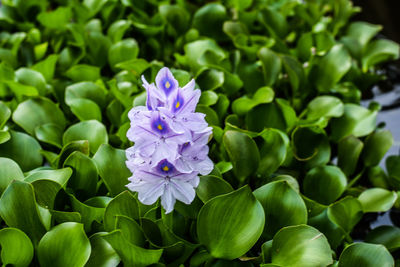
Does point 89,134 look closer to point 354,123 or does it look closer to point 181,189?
point 181,189

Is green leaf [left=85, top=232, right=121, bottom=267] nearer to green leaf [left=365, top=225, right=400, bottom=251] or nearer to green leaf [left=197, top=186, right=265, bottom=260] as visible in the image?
green leaf [left=197, top=186, right=265, bottom=260]

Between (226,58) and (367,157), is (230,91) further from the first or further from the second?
(367,157)

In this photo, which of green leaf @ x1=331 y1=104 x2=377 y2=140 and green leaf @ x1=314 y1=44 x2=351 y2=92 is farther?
green leaf @ x1=314 y1=44 x2=351 y2=92

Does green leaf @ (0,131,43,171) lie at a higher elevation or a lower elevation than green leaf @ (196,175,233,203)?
lower

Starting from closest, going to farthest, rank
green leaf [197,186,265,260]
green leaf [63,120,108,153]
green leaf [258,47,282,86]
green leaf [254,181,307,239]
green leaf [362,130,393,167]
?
green leaf [197,186,265,260]
green leaf [254,181,307,239]
green leaf [63,120,108,153]
green leaf [362,130,393,167]
green leaf [258,47,282,86]

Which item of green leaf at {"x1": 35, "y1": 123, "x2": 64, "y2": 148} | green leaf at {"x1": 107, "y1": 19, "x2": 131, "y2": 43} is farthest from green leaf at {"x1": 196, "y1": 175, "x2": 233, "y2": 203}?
green leaf at {"x1": 107, "y1": 19, "x2": 131, "y2": 43}

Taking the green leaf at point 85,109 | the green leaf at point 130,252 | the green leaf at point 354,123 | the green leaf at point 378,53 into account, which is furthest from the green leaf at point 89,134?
the green leaf at point 378,53

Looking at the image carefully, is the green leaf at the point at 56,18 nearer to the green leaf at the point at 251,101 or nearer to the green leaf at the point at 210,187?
the green leaf at the point at 251,101
